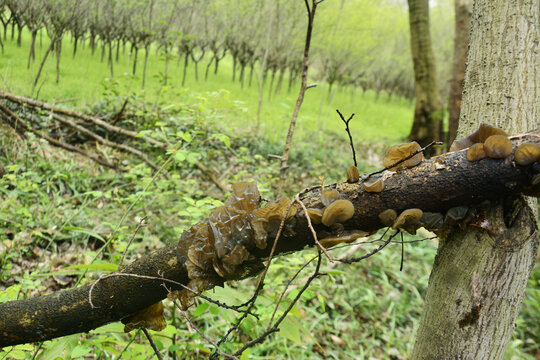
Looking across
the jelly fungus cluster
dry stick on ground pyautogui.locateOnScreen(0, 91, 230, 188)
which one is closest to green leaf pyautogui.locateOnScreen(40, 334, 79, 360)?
the jelly fungus cluster

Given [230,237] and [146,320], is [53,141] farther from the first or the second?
[230,237]

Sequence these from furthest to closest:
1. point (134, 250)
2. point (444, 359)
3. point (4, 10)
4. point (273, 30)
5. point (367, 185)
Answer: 1. point (273, 30)
2. point (4, 10)
3. point (134, 250)
4. point (444, 359)
5. point (367, 185)

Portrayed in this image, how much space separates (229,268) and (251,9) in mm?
7989

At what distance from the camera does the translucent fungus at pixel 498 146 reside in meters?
0.84

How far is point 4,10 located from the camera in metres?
3.89

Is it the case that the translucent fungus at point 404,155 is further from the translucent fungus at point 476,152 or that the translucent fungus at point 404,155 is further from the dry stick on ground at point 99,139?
the dry stick on ground at point 99,139

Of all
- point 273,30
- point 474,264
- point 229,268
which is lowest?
point 229,268

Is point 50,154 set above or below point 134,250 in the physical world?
above

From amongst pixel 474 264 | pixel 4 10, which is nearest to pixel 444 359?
pixel 474 264

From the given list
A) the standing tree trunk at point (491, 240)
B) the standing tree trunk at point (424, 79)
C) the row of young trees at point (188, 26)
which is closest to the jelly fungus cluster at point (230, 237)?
the standing tree trunk at point (491, 240)

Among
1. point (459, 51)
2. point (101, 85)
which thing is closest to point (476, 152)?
point (101, 85)

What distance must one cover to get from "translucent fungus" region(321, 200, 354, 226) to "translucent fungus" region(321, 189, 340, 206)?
0.03 meters

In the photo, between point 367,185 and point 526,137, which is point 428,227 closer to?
point 367,185

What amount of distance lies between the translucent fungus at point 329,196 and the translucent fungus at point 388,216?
14cm
